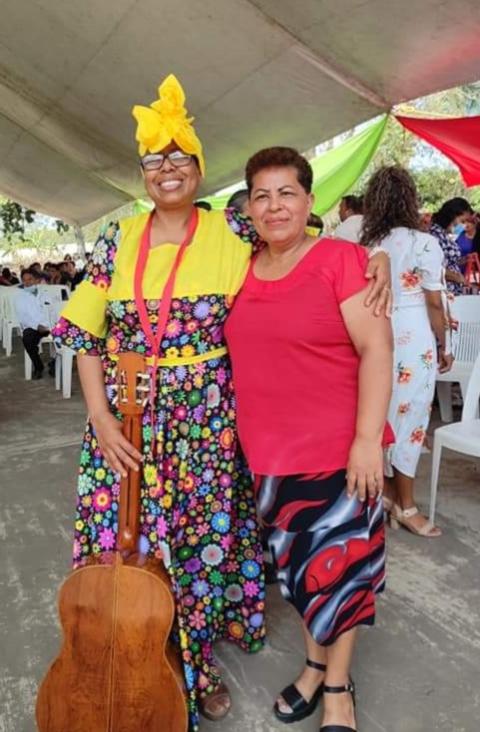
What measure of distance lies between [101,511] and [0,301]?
6751mm

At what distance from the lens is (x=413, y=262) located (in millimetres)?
2596

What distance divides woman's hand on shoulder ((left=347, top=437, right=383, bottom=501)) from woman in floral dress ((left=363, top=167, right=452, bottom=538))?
1.28 meters

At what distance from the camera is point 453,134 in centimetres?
426

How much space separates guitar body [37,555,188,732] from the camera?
53.8 inches

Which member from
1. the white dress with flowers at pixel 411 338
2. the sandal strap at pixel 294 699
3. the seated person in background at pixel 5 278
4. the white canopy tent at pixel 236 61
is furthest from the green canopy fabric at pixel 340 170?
the seated person in background at pixel 5 278

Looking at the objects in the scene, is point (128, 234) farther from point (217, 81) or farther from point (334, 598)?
point (217, 81)

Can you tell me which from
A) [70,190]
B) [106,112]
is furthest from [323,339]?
[70,190]

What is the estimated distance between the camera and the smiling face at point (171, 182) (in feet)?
4.73

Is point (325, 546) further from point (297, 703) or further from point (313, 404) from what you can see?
point (297, 703)

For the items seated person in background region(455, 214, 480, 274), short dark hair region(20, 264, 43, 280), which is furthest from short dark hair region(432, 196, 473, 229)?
short dark hair region(20, 264, 43, 280)

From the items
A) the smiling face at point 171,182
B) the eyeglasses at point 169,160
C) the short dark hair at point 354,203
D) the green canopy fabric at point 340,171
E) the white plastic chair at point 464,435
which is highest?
the green canopy fabric at point 340,171

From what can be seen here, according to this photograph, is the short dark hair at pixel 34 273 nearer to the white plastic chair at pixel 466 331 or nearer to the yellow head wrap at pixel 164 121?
the white plastic chair at pixel 466 331

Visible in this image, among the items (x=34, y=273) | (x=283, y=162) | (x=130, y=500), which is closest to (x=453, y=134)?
(x=283, y=162)

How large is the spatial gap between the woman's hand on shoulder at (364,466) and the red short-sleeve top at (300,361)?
36 mm
